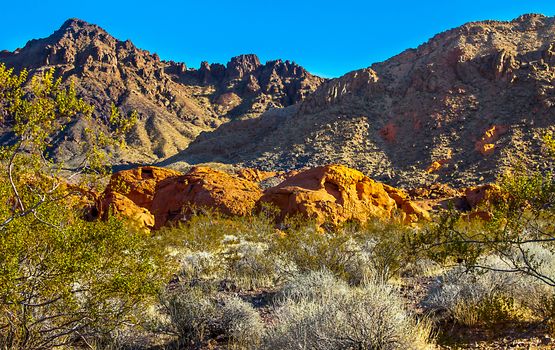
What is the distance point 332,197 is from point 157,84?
107518mm

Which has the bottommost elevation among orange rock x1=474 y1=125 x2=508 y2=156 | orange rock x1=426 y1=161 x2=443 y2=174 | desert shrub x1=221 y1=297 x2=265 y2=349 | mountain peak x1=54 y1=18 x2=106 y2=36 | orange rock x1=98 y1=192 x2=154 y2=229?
orange rock x1=98 y1=192 x2=154 y2=229

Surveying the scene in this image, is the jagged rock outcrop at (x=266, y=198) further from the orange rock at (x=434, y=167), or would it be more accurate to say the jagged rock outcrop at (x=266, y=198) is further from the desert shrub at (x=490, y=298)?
the orange rock at (x=434, y=167)

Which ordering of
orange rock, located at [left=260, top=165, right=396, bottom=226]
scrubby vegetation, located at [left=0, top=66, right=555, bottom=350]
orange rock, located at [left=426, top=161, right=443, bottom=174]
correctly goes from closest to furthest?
scrubby vegetation, located at [left=0, top=66, right=555, bottom=350]
orange rock, located at [left=260, top=165, right=396, bottom=226]
orange rock, located at [left=426, top=161, right=443, bottom=174]

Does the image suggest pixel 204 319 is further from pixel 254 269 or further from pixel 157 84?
pixel 157 84

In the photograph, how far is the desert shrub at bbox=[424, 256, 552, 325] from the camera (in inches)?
248

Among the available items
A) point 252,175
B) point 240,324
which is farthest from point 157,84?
point 240,324

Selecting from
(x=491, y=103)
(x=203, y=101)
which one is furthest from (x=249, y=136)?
(x=203, y=101)

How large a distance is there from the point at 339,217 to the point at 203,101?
115 meters

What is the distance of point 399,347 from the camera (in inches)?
187

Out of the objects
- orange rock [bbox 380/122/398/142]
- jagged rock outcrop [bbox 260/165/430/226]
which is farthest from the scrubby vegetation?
orange rock [bbox 380/122/398/142]

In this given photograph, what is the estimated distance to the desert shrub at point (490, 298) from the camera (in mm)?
6293

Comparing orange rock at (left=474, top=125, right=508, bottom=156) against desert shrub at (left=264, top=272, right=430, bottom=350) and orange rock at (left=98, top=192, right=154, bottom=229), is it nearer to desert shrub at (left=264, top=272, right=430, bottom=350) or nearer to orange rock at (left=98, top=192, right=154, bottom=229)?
orange rock at (left=98, top=192, right=154, bottom=229)

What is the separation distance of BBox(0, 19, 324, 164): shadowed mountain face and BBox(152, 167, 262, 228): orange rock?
5467 cm

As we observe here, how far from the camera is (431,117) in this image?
4925 cm
